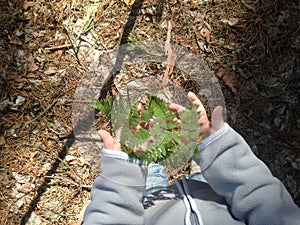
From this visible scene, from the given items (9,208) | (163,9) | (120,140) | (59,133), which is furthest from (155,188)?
(163,9)

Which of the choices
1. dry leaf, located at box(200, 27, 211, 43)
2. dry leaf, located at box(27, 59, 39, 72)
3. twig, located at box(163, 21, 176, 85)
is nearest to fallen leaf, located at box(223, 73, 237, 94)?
dry leaf, located at box(200, 27, 211, 43)

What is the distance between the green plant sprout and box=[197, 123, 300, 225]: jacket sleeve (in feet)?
0.33

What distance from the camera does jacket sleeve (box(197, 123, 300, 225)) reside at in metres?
1.04

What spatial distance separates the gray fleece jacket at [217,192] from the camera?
3.40ft

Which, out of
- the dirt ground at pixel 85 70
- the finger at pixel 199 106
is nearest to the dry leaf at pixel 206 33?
the dirt ground at pixel 85 70

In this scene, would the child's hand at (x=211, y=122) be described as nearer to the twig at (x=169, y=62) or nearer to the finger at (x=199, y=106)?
the finger at (x=199, y=106)

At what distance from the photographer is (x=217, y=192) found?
44.7 inches

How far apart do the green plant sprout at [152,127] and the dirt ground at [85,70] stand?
2.05 ft

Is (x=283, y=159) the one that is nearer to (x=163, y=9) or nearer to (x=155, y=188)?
(x=155, y=188)

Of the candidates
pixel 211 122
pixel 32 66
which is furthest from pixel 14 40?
pixel 211 122

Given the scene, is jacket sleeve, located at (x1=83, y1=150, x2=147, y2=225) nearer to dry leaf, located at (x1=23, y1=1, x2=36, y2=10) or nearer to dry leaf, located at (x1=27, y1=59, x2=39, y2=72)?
dry leaf, located at (x1=27, y1=59, x2=39, y2=72)

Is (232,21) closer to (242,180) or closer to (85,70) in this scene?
(85,70)

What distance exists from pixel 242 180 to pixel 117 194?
33 centimetres

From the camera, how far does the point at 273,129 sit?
1.57 meters
